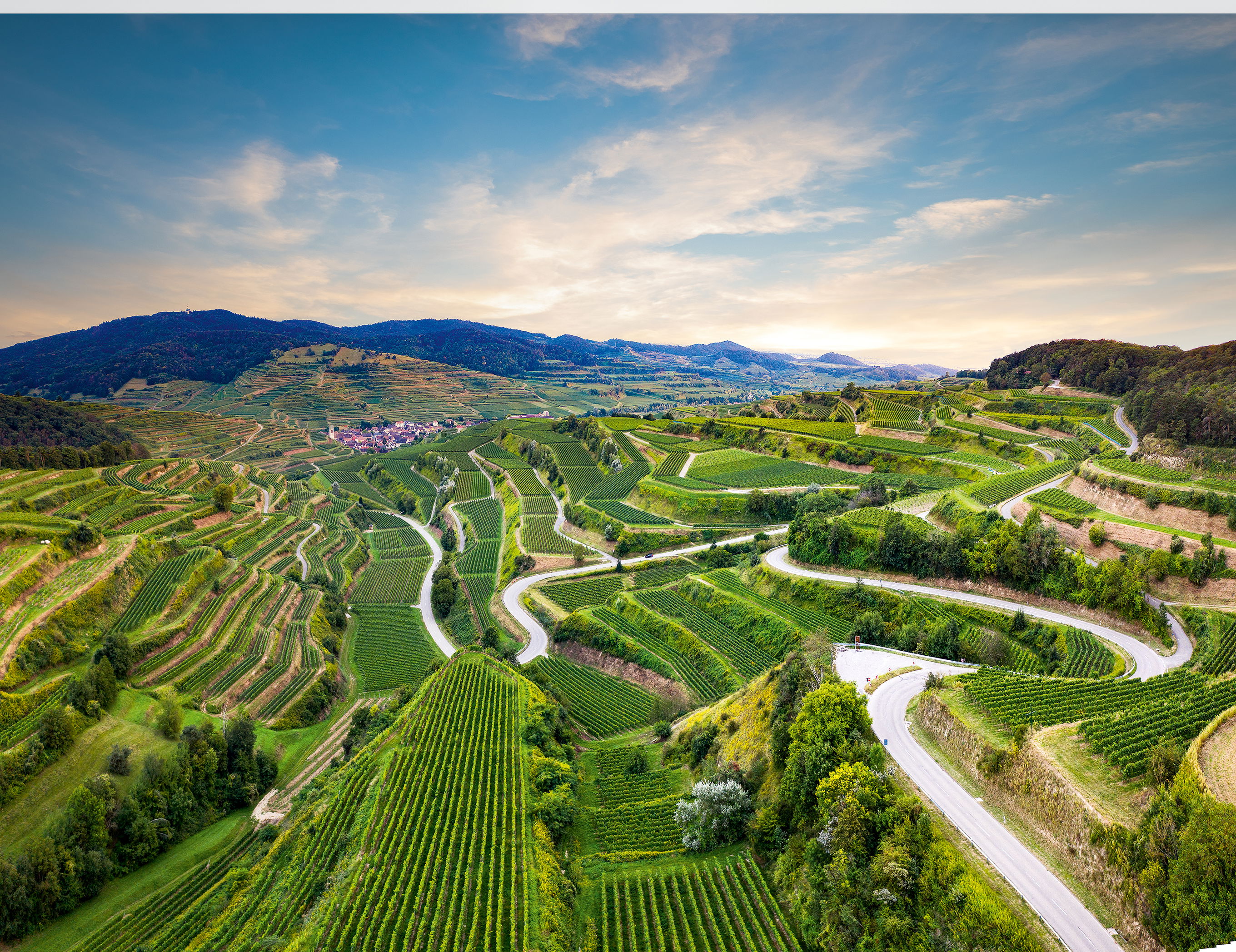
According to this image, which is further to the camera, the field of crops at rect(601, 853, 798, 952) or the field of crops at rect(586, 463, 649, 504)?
the field of crops at rect(586, 463, 649, 504)

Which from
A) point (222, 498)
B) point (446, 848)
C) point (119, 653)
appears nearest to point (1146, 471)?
point (446, 848)

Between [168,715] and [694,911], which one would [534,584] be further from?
[694,911]

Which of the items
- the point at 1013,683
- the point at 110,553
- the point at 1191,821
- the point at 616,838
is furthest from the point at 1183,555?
the point at 110,553

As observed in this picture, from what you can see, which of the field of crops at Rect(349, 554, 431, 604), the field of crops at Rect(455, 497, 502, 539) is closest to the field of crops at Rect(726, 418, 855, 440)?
the field of crops at Rect(455, 497, 502, 539)

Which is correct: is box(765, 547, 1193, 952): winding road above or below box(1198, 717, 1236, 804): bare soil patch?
below

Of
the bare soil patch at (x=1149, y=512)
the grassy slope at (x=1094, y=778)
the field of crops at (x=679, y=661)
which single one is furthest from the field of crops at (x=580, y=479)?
the grassy slope at (x=1094, y=778)

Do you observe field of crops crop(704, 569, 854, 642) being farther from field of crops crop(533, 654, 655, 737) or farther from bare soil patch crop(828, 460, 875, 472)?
bare soil patch crop(828, 460, 875, 472)
